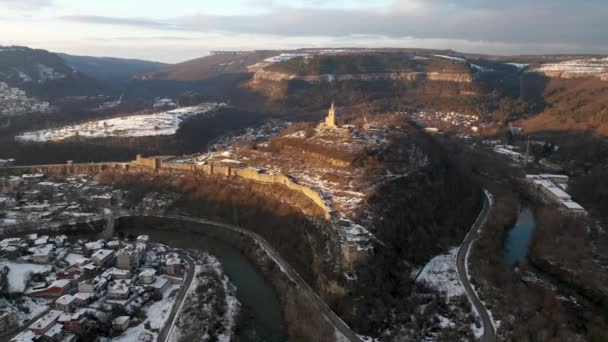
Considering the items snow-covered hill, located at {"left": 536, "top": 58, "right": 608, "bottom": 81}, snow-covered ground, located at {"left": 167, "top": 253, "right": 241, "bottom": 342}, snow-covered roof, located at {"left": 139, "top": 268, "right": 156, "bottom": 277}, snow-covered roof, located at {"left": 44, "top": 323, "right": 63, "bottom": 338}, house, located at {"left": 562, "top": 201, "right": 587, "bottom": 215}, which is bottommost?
snow-covered ground, located at {"left": 167, "top": 253, "right": 241, "bottom": 342}

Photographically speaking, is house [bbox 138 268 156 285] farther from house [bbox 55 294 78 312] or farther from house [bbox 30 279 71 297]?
house [bbox 30 279 71 297]

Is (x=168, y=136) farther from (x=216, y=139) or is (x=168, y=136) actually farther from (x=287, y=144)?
(x=287, y=144)

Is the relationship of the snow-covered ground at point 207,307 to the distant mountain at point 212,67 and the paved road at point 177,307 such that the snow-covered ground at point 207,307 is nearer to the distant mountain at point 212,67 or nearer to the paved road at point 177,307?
the paved road at point 177,307

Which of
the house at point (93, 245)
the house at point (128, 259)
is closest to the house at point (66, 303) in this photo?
the house at point (128, 259)

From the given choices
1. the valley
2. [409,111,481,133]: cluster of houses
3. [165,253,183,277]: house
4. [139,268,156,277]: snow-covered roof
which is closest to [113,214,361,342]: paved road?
the valley

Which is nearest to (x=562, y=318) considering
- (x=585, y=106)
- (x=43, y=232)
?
(x=43, y=232)

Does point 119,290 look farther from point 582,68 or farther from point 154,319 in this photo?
point 582,68

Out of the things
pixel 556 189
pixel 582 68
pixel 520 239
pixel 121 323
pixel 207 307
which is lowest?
→ pixel 207 307

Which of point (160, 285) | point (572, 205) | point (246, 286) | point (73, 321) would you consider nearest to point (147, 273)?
point (160, 285)
